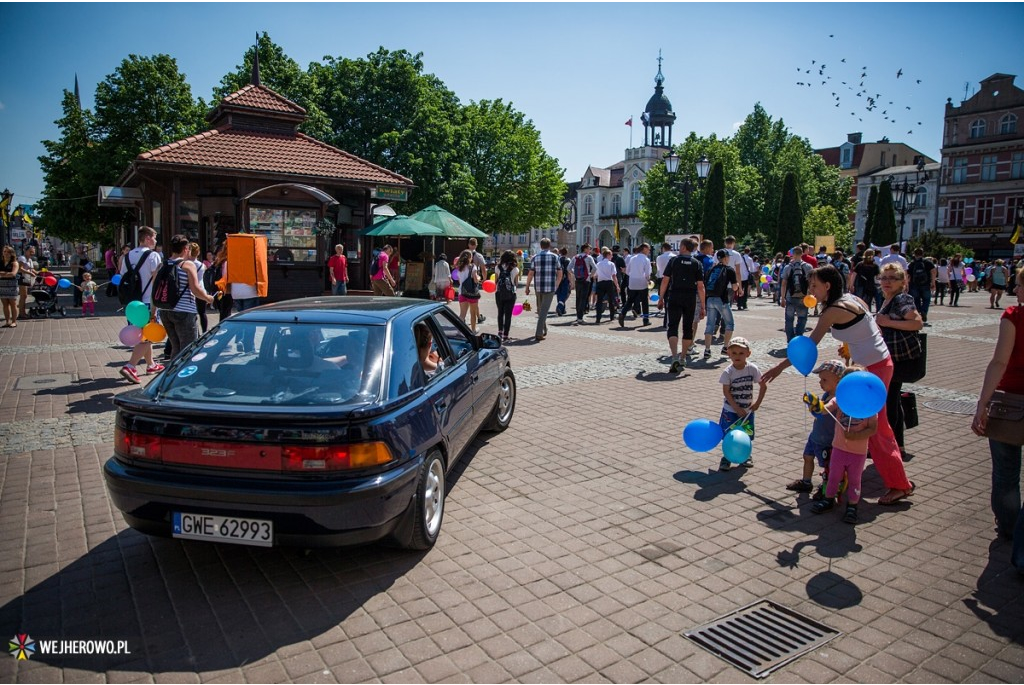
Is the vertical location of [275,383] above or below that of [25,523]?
above

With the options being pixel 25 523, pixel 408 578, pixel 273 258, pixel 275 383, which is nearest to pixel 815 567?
pixel 408 578

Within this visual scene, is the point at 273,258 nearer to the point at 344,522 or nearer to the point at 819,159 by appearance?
the point at 344,522

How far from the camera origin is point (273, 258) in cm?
1973

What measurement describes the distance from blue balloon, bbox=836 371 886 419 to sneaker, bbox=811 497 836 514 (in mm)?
926

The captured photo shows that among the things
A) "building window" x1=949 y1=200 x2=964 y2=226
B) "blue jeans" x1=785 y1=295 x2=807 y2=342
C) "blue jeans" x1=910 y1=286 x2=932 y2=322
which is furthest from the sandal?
"building window" x1=949 y1=200 x2=964 y2=226

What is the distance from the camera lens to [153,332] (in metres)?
8.85

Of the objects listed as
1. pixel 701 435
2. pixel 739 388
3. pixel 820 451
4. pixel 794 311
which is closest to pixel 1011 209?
pixel 794 311

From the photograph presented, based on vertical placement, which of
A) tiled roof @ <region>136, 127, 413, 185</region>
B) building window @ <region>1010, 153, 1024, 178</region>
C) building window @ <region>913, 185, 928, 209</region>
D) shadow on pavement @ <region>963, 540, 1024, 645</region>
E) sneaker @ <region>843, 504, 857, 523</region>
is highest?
building window @ <region>1010, 153, 1024, 178</region>

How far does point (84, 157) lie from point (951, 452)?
128 feet

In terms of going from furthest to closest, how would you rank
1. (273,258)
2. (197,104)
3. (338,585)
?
(197,104)
(273,258)
(338,585)

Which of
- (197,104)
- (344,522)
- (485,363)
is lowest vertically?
(344,522)

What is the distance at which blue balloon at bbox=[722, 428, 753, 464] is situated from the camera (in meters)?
5.38

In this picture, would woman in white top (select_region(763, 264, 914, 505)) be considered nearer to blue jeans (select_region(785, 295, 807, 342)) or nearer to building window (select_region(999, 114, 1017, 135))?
blue jeans (select_region(785, 295, 807, 342))

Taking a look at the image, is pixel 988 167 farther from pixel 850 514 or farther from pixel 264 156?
pixel 850 514
